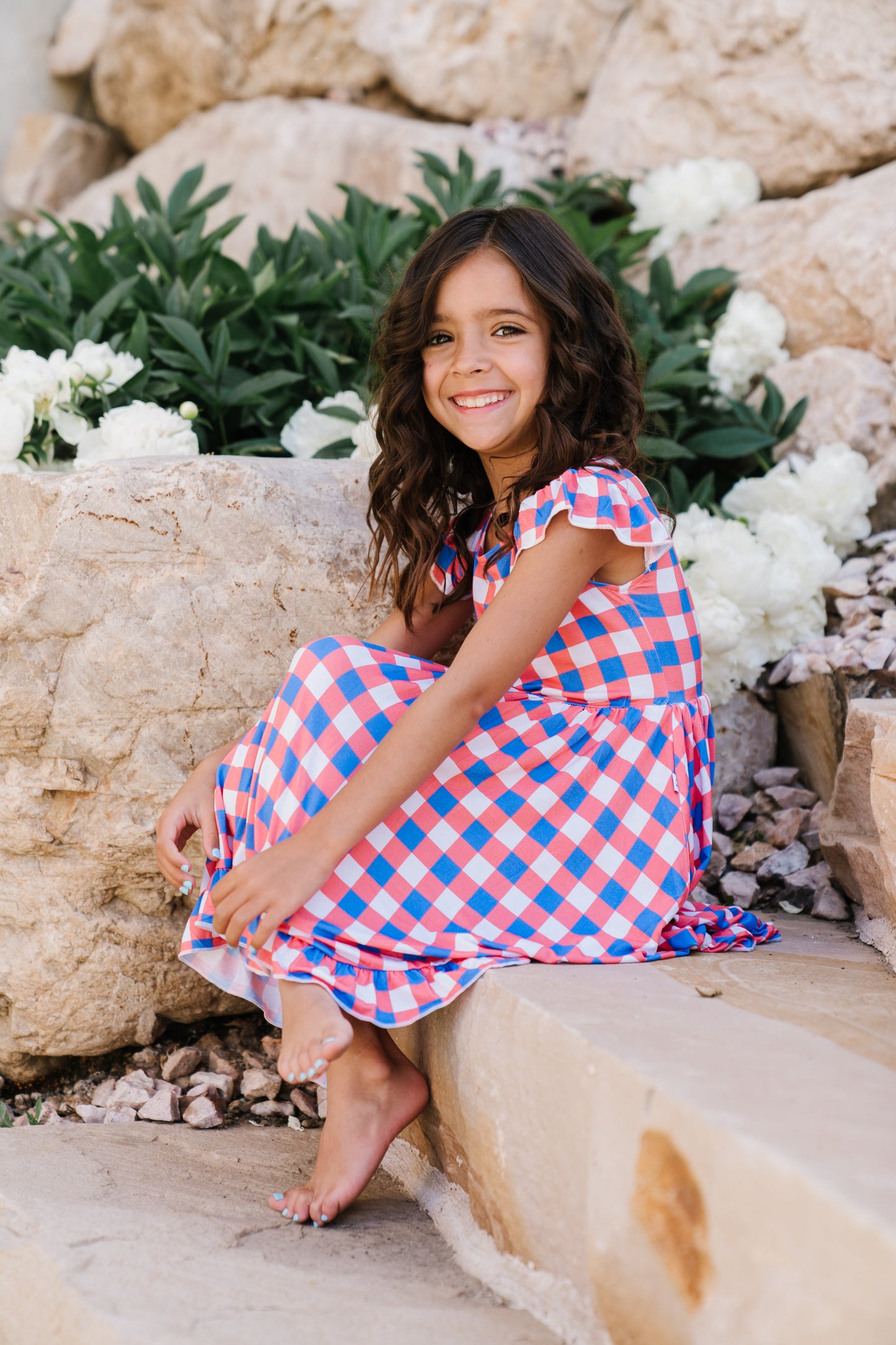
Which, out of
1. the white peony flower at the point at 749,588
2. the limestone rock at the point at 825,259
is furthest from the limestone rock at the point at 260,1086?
the limestone rock at the point at 825,259

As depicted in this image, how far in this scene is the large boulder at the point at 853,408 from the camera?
9.07ft

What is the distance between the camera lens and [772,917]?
2037 mm

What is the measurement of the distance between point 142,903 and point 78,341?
1.35 m

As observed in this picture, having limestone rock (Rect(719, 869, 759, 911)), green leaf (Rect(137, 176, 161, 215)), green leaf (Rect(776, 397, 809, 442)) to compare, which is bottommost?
limestone rock (Rect(719, 869, 759, 911))

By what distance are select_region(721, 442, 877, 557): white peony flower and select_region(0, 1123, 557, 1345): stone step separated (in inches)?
68.5

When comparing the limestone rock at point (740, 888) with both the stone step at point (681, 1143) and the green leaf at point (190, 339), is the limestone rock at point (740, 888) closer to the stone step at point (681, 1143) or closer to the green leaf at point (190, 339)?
the stone step at point (681, 1143)

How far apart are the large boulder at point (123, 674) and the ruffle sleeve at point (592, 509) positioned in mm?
501

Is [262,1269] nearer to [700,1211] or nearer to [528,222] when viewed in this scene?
[700,1211]

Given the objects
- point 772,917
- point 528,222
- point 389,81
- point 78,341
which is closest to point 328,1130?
point 772,917

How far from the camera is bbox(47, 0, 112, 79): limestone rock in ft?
16.3

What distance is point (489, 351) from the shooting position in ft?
6.01

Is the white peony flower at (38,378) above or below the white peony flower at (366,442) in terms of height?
above

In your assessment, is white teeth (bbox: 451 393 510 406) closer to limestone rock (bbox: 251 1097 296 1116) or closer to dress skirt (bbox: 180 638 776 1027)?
dress skirt (bbox: 180 638 776 1027)

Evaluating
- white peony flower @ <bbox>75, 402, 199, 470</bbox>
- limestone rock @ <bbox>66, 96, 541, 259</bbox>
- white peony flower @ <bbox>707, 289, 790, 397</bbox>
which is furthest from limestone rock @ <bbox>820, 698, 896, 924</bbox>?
limestone rock @ <bbox>66, 96, 541, 259</bbox>
